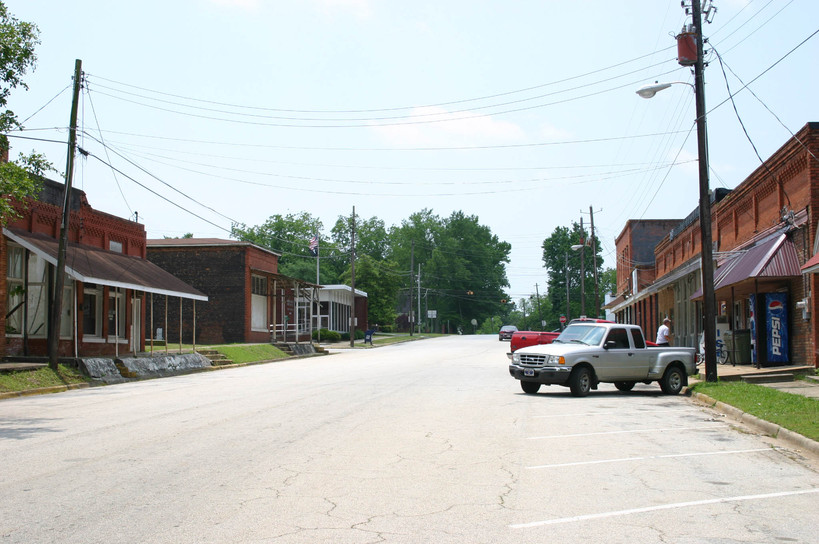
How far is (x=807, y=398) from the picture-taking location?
1504 centimetres

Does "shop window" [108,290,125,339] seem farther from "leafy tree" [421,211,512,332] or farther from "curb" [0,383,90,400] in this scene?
"leafy tree" [421,211,512,332]

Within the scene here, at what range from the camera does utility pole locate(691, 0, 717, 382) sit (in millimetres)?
19922

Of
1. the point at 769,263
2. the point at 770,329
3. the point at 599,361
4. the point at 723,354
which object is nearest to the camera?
the point at 599,361

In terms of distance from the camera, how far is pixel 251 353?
38125 millimetres

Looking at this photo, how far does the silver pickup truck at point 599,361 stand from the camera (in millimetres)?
18031

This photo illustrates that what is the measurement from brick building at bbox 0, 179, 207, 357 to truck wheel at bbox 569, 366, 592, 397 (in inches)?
567

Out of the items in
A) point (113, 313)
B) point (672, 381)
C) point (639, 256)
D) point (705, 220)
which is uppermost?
point (639, 256)

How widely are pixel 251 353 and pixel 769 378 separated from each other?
24892 millimetres

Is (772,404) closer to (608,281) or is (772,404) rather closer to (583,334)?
(583,334)

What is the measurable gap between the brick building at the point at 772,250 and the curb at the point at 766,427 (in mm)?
5531

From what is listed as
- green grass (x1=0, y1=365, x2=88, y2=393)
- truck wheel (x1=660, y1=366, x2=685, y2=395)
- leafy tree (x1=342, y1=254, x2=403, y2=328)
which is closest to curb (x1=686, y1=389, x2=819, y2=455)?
truck wheel (x1=660, y1=366, x2=685, y2=395)

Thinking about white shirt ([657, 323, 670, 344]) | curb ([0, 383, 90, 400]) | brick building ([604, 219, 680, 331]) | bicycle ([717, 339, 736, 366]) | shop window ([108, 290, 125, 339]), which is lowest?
curb ([0, 383, 90, 400])

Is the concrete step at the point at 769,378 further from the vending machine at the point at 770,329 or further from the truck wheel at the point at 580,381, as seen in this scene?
the truck wheel at the point at 580,381

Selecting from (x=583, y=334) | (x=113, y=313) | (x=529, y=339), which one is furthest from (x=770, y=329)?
(x=113, y=313)
